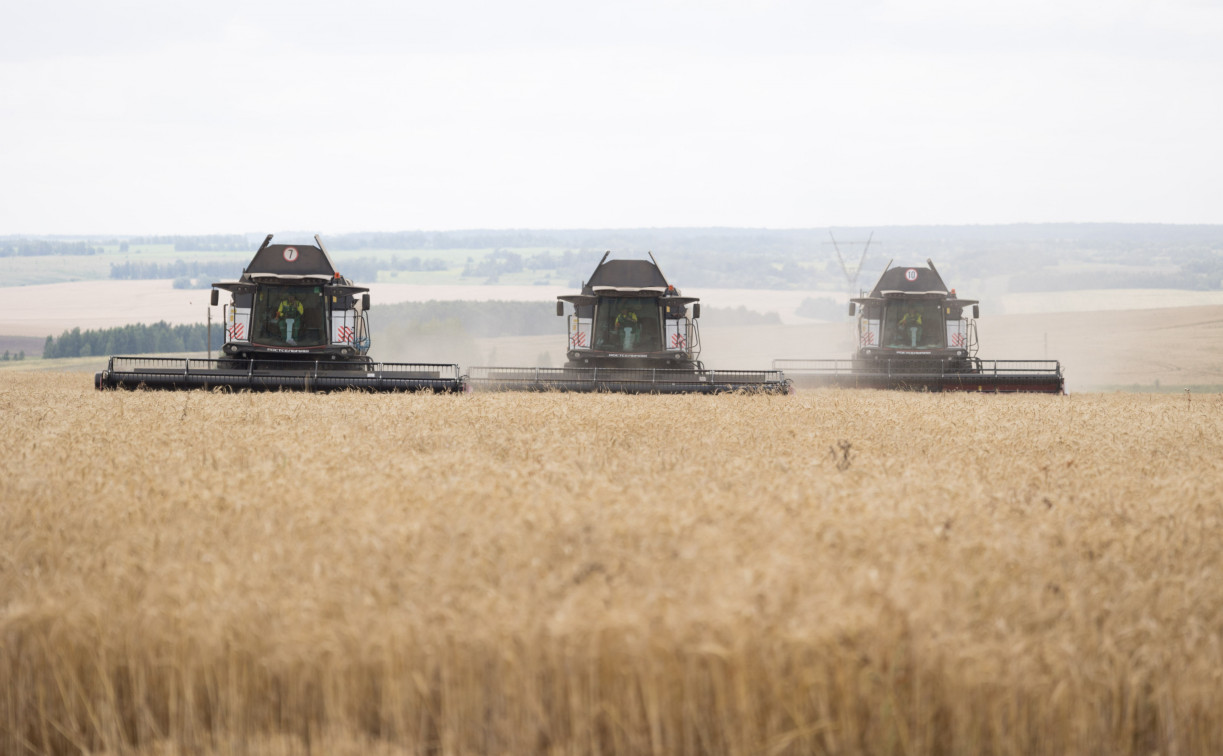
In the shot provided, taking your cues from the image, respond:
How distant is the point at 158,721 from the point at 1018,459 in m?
6.71

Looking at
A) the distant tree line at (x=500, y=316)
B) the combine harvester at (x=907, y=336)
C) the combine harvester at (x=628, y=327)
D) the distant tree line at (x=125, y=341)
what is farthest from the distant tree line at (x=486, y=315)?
the combine harvester at (x=628, y=327)

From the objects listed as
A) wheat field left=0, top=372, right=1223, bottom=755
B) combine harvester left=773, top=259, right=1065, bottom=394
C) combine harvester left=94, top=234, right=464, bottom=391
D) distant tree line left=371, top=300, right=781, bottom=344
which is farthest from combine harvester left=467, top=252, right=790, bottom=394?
distant tree line left=371, top=300, right=781, bottom=344

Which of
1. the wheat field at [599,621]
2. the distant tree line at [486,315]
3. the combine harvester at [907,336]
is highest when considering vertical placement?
the distant tree line at [486,315]

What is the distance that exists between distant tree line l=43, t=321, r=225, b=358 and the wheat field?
229ft

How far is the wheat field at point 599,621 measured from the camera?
3.16 m

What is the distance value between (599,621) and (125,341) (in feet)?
248

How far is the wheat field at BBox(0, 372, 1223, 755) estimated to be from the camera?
125 inches

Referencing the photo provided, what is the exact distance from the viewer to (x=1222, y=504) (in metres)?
5.69

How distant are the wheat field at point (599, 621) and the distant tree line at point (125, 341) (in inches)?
2743

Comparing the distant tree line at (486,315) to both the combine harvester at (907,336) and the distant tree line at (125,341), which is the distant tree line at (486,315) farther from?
the combine harvester at (907,336)

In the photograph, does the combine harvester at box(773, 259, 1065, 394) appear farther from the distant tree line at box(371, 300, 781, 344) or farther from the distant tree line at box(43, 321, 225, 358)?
the distant tree line at box(43, 321, 225, 358)

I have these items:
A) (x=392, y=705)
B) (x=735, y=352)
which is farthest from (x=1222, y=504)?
(x=735, y=352)

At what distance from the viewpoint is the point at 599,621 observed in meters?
3.11

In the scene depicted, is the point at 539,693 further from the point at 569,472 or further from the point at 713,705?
the point at 569,472
